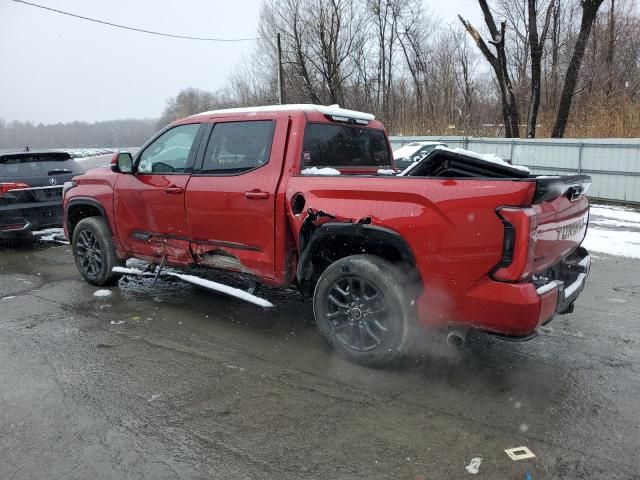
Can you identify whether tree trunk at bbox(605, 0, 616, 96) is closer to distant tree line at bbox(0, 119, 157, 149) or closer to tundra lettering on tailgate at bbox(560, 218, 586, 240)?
tundra lettering on tailgate at bbox(560, 218, 586, 240)

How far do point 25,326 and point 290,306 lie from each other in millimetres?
2530

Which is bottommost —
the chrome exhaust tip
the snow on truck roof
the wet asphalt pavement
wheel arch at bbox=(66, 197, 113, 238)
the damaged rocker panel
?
the wet asphalt pavement

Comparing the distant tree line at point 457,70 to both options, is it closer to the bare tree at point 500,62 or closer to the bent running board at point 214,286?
the bare tree at point 500,62

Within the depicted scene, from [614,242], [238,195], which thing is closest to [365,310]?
[238,195]

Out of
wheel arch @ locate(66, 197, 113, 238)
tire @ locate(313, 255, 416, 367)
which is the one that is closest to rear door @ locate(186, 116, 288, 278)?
tire @ locate(313, 255, 416, 367)

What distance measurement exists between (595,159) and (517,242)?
13217mm

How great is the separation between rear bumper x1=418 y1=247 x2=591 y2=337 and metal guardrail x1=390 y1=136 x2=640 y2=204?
10.6 meters

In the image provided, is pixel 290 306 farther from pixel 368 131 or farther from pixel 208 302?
pixel 368 131

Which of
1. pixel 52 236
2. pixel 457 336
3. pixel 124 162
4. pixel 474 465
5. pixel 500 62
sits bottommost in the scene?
pixel 474 465

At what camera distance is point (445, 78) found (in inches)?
1199

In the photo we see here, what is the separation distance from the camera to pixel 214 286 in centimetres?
466

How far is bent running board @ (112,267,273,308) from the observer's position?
4300 millimetres

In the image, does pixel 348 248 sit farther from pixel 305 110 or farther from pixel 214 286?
pixel 214 286

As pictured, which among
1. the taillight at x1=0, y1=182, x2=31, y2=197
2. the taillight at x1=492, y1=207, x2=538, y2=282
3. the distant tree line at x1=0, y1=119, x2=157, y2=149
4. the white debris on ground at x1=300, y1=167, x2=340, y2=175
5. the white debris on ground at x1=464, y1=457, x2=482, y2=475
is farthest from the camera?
the distant tree line at x1=0, y1=119, x2=157, y2=149
